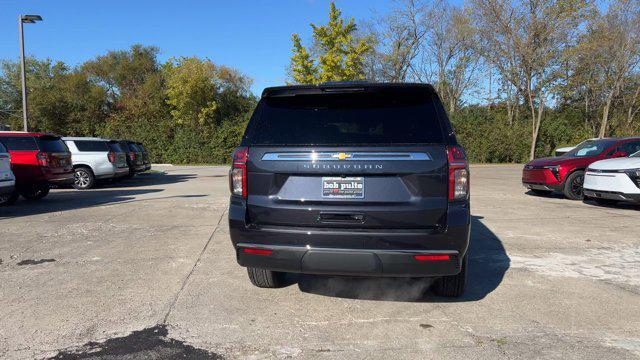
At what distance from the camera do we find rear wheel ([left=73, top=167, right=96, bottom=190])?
14695 mm

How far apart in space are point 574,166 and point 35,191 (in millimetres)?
13455

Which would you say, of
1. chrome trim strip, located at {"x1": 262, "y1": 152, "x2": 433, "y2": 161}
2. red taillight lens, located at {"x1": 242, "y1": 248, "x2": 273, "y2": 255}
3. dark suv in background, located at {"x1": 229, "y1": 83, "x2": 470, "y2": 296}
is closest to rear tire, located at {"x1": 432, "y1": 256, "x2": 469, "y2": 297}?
dark suv in background, located at {"x1": 229, "y1": 83, "x2": 470, "y2": 296}

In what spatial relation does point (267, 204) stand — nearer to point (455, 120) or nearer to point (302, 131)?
point (302, 131)

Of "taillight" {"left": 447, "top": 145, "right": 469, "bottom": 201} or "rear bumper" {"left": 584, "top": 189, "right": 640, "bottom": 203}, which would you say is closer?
"taillight" {"left": 447, "top": 145, "right": 469, "bottom": 201}

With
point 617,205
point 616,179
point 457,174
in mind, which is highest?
point 457,174

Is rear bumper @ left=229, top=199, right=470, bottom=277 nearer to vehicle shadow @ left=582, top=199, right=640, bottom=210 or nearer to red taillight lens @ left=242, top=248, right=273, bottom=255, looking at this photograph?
red taillight lens @ left=242, top=248, right=273, bottom=255

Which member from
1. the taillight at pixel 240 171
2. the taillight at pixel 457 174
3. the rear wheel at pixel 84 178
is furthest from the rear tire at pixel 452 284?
the rear wheel at pixel 84 178

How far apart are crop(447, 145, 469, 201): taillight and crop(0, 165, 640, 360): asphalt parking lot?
3.55 feet

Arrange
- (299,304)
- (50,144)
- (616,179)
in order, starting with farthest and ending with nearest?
(50,144)
(616,179)
(299,304)

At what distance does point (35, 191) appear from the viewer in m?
11.4

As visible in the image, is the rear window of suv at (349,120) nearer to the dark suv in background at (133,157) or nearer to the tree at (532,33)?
the dark suv in background at (133,157)

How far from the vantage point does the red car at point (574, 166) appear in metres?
10.8

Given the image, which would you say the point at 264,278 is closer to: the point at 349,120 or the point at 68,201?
the point at 349,120

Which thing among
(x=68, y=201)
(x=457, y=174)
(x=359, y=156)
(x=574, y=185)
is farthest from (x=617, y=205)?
(x=68, y=201)
